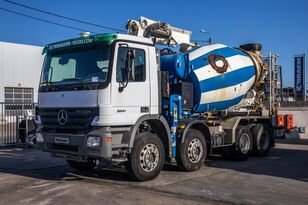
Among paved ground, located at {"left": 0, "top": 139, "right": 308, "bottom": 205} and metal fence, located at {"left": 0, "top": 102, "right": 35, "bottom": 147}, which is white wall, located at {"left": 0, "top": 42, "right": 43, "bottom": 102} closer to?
metal fence, located at {"left": 0, "top": 102, "right": 35, "bottom": 147}

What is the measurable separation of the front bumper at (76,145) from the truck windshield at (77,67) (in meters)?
1.10

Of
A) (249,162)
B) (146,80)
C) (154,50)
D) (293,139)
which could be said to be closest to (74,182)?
(146,80)

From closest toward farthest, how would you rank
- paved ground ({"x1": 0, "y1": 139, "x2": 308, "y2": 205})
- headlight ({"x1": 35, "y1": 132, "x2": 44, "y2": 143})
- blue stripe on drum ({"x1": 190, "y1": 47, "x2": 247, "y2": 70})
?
paved ground ({"x1": 0, "y1": 139, "x2": 308, "y2": 205}) < headlight ({"x1": 35, "y1": 132, "x2": 44, "y2": 143}) < blue stripe on drum ({"x1": 190, "y1": 47, "x2": 247, "y2": 70})

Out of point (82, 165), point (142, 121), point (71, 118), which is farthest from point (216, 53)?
point (71, 118)

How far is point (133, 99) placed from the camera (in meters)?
9.28

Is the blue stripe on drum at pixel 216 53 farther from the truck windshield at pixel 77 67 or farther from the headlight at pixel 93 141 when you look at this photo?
the headlight at pixel 93 141

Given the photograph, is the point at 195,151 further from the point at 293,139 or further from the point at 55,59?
the point at 293,139

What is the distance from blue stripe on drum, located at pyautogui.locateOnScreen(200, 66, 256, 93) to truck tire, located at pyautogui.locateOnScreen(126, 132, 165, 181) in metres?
2.55

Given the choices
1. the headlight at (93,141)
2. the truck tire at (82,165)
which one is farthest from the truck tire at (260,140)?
the headlight at (93,141)

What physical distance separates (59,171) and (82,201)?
3.80 meters

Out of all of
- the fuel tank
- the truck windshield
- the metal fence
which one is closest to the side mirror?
the truck windshield

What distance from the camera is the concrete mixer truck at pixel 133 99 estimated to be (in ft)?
29.0

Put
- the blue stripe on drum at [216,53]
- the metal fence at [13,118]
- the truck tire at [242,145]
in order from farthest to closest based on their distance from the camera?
1. the metal fence at [13,118]
2. the truck tire at [242,145]
3. the blue stripe on drum at [216,53]

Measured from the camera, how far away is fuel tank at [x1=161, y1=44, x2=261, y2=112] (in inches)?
442
